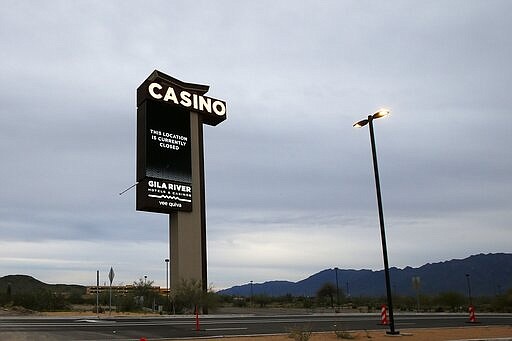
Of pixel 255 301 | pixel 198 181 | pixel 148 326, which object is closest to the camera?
pixel 148 326

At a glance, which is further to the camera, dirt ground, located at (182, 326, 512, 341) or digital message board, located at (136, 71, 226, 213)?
digital message board, located at (136, 71, 226, 213)

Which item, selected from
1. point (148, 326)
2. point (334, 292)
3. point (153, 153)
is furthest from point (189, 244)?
point (334, 292)

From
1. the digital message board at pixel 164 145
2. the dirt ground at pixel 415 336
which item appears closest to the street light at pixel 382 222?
the dirt ground at pixel 415 336

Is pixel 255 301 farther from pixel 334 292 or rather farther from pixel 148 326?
pixel 148 326

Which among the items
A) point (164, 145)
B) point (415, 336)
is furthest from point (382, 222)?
point (164, 145)

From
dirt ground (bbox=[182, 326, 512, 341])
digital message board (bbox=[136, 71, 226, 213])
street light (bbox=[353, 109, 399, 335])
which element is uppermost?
digital message board (bbox=[136, 71, 226, 213])

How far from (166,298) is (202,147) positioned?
46.1 feet

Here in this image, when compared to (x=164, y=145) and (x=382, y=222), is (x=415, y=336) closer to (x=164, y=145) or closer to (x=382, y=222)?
(x=382, y=222)

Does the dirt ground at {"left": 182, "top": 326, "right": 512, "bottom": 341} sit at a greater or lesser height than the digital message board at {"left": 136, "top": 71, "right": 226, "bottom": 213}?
lesser

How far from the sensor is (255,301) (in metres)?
78.3

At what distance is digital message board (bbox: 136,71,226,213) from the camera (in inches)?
1892

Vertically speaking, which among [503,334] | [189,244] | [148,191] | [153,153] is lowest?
[503,334]

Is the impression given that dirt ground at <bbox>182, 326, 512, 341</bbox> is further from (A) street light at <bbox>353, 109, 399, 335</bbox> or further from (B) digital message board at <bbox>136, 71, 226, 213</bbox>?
(B) digital message board at <bbox>136, 71, 226, 213</bbox>

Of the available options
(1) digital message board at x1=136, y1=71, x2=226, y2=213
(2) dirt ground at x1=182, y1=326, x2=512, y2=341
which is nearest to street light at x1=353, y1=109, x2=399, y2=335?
(2) dirt ground at x1=182, y1=326, x2=512, y2=341
